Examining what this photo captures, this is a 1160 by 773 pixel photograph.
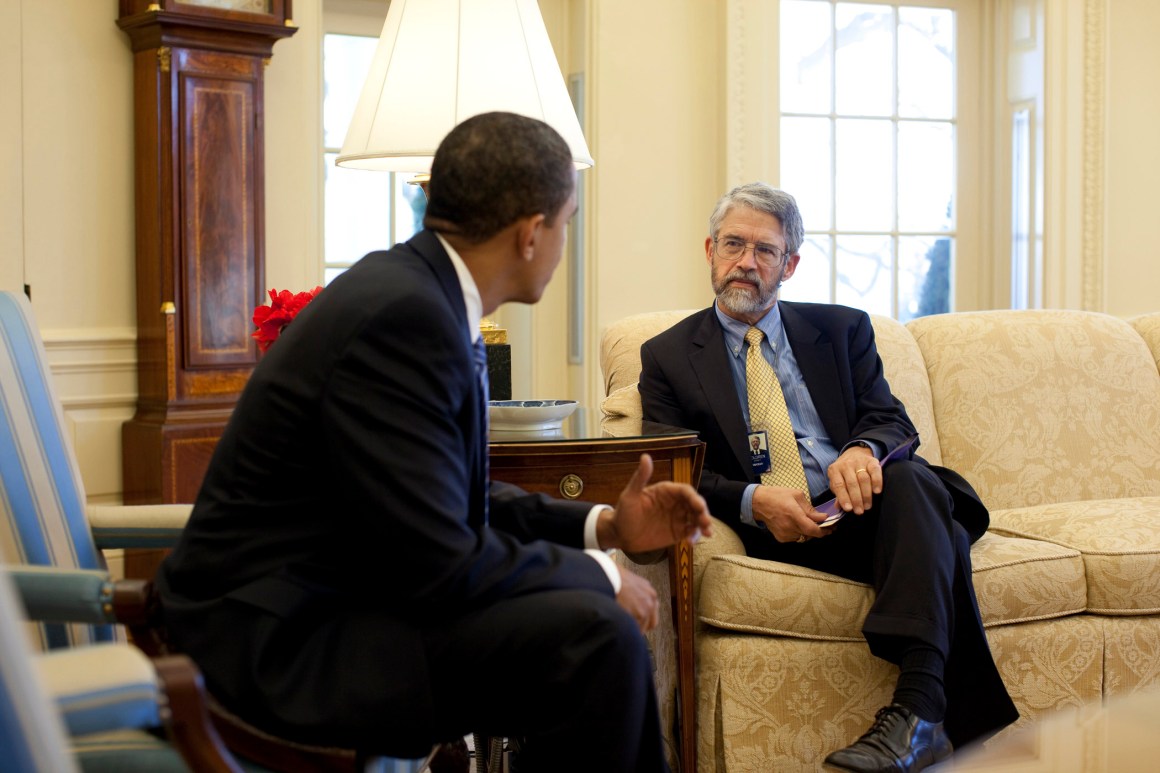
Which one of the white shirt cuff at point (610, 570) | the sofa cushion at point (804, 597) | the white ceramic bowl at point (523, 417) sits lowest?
the sofa cushion at point (804, 597)

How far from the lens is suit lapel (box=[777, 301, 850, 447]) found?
99.5 inches

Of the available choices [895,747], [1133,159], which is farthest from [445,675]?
[1133,159]

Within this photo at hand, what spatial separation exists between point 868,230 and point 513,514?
3.39 m

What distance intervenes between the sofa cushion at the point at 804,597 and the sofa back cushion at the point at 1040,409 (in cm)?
59

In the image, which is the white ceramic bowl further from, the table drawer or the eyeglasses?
the eyeglasses

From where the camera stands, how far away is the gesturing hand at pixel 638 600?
4.78 ft

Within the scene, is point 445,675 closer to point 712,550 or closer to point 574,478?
point 574,478

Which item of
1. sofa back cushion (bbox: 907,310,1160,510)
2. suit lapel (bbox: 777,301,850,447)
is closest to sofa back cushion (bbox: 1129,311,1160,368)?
sofa back cushion (bbox: 907,310,1160,510)

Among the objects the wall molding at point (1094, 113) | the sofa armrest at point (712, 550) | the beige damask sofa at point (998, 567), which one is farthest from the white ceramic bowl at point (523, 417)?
the wall molding at point (1094, 113)

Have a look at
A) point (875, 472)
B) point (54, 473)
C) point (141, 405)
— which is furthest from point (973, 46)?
point (54, 473)

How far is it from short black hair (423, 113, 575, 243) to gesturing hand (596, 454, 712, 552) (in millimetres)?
362

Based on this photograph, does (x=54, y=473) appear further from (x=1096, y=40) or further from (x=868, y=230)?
(x=1096, y=40)

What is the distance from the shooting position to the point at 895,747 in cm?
204

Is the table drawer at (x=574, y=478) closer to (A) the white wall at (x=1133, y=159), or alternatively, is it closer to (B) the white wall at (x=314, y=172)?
(B) the white wall at (x=314, y=172)
